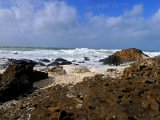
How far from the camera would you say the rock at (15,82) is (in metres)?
8.58

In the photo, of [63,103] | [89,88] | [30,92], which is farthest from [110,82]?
[30,92]

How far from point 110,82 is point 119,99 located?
1.00 m

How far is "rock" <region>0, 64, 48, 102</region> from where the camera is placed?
858cm

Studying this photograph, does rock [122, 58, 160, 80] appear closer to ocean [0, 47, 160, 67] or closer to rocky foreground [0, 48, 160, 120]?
rocky foreground [0, 48, 160, 120]

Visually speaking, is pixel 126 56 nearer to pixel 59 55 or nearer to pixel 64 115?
pixel 59 55

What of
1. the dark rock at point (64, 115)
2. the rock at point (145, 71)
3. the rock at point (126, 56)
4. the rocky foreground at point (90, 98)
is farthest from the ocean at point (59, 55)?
the dark rock at point (64, 115)

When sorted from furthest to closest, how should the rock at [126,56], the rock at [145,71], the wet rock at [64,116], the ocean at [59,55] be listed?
the ocean at [59,55]
the rock at [126,56]
the rock at [145,71]
the wet rock at [64,116]

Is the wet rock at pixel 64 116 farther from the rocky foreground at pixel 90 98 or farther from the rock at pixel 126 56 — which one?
the rock at pixel 126 56

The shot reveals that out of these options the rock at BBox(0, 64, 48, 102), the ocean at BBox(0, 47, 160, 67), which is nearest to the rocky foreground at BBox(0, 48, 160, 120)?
the rock at BBox(0, 64, 48, 102)

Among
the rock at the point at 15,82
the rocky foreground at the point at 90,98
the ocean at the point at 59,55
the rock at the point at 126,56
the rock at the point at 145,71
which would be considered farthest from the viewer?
the ocean at the point at 59,55

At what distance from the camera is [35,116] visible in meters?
7.26

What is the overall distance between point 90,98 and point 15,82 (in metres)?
2.31

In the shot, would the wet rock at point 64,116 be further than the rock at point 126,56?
No

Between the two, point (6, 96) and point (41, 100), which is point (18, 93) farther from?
point (41, 100)
